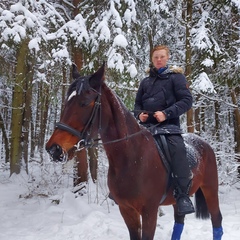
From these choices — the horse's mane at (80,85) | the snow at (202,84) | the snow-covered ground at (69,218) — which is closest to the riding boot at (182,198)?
the horse's mane at (80,85)

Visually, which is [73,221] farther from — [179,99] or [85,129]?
[85,129]

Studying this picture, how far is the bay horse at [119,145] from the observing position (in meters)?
2.86

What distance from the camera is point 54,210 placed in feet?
24.2

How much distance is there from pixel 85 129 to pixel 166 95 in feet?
4.69

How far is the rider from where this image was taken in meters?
3.67

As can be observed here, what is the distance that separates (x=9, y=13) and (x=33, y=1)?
2.65 feet

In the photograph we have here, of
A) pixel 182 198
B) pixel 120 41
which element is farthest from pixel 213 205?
pixel 120 41

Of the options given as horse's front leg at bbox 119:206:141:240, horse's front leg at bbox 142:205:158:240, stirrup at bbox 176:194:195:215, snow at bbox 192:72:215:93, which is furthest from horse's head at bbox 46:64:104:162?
snow at bbox 192:72:215:93

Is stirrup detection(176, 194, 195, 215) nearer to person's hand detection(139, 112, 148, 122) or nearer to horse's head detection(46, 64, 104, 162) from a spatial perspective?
person's hand detection(139, 112, 148, 122)

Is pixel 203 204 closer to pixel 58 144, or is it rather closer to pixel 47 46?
pixel 58 144

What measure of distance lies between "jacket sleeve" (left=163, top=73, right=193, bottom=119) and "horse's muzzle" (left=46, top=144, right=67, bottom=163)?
4.81 ft

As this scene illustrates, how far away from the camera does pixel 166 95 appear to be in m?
3.92

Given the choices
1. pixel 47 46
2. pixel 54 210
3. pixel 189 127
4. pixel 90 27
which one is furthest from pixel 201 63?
pixel 54 210

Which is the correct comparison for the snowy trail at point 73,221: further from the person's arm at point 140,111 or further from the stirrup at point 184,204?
A: the person's arm at point 140,111
